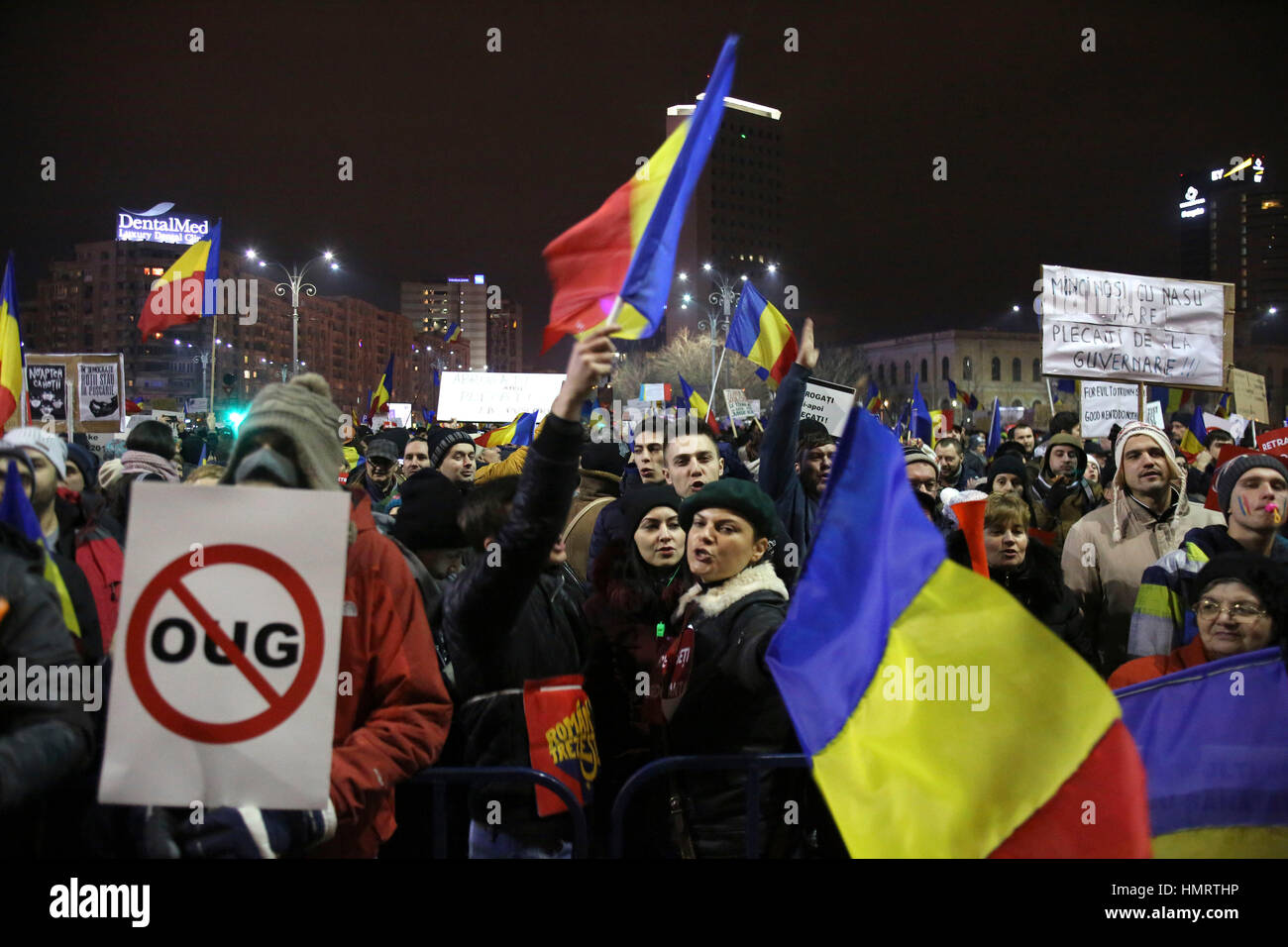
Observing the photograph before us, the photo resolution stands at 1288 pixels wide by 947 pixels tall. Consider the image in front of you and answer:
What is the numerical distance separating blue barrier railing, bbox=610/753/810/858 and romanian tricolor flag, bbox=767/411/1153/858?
641 millimetres

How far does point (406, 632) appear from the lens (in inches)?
104

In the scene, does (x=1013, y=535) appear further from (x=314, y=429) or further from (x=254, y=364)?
(x=254, y=364)

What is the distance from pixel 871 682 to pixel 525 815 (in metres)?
1.30

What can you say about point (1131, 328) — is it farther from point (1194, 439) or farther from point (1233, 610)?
point (1233, 610)

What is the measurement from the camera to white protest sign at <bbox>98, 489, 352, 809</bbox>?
2262mm

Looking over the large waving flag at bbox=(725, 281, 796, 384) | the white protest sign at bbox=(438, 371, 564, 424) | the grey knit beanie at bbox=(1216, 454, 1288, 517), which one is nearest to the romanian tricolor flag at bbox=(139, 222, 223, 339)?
the large waving flag at bbox=(725, 281, 796, 384)

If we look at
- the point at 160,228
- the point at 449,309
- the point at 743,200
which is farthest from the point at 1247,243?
the point at 160,228

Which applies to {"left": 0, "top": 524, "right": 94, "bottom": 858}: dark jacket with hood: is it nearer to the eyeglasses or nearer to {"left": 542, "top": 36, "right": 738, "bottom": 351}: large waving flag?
{"left": 542, "top": 36, "right": 738, "bottom": 351}: large waving flag

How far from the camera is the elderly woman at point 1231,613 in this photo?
3.30m

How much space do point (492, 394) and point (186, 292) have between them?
21.8 ft

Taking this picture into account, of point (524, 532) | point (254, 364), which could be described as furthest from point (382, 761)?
point (254, 364)

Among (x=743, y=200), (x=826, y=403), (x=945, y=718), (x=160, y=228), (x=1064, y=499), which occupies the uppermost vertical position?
(x=743, y=200)

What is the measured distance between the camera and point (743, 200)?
383ft

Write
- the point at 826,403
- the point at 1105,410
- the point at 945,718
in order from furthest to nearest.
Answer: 1. the point at 1105,410
2. the point at 826,403
3. the point at 945,718
